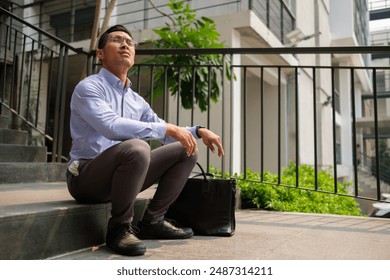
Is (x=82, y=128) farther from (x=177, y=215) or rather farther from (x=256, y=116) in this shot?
(x=256, y=116)

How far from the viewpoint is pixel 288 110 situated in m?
8.52

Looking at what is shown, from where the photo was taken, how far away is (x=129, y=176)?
1.40 m

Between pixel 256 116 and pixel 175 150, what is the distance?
20.6 feet

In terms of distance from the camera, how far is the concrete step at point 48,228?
46.0 inches

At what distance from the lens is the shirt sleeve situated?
4.63 feet

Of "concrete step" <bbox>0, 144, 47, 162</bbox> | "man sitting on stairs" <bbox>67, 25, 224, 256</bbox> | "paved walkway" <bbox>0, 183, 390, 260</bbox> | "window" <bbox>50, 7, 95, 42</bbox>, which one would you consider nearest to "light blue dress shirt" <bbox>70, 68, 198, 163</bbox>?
"man sitting on stairs" <bbox>67, 25, 224, 256</bbox>

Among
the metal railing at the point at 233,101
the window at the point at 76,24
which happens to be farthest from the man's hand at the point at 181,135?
the window at the point at 76,24

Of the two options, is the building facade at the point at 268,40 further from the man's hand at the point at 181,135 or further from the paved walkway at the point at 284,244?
the man's hand at the point at 181,135

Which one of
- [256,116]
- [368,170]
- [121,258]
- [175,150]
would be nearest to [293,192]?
[175,150]

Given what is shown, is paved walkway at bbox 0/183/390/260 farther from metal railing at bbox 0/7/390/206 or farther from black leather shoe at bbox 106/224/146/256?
metal railing at bbox 0/7/390/206

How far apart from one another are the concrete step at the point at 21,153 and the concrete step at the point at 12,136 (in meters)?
0.28

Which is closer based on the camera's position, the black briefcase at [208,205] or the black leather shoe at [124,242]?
the black leather shoe at [124,242]

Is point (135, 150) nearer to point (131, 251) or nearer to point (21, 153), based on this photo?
point (131, 251)

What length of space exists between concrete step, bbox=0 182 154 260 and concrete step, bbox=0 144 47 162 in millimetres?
1410
